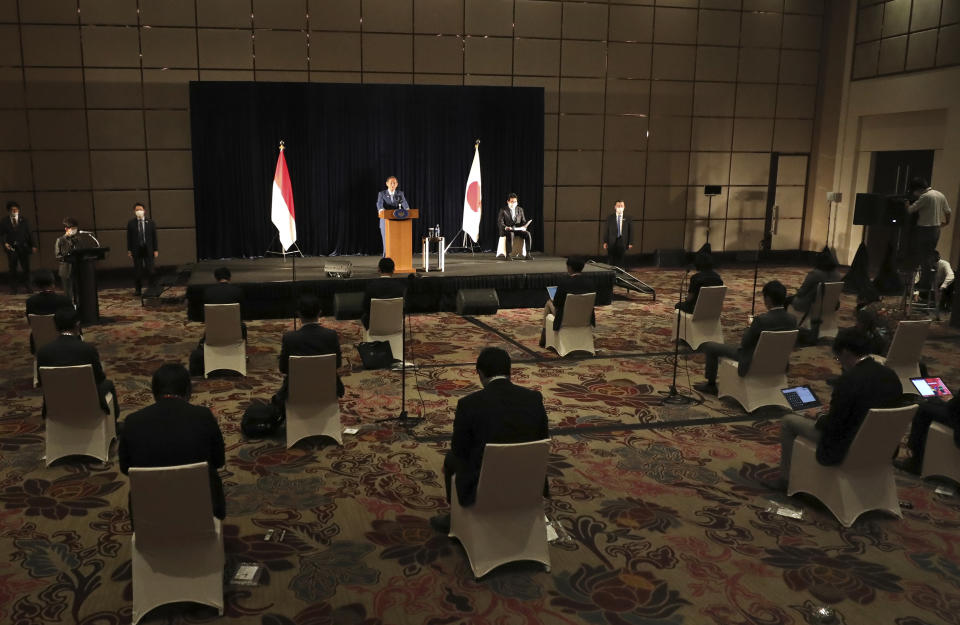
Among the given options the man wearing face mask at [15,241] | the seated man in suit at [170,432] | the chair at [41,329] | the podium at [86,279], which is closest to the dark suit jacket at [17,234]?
the man wearing face mask at [15,241]

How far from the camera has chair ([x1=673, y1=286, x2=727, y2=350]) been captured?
28.5 feet

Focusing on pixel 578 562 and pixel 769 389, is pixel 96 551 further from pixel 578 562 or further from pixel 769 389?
pixel 769 389

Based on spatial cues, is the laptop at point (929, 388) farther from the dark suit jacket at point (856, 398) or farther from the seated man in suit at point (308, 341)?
the seated man in suit at point (308, 341)

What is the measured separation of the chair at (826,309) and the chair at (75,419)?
296 inches

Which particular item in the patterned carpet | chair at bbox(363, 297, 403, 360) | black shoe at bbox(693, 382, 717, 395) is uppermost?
chair at bbox(363, 297, 403, 360)

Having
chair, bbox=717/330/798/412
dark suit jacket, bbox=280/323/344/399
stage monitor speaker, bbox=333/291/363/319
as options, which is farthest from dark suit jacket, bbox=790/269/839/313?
dark suit jacket, bbox=280/323/344/399

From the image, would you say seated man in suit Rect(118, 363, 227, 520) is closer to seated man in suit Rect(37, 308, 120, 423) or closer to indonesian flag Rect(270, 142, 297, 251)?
seated man in suit Rect(37, 308, 120, 423)

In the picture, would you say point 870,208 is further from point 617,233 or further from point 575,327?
point 575,327

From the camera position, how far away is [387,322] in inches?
323

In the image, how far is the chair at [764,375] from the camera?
21.6 ft

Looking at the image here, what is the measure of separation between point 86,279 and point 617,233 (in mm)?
9026

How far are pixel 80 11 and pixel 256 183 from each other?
13.3 ft

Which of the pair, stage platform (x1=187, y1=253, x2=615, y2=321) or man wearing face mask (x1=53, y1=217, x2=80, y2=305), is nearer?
man wearing face mask (x1=53, y1=217, x2=80, y2=305)

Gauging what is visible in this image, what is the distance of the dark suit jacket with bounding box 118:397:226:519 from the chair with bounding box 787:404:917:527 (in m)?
3.61
